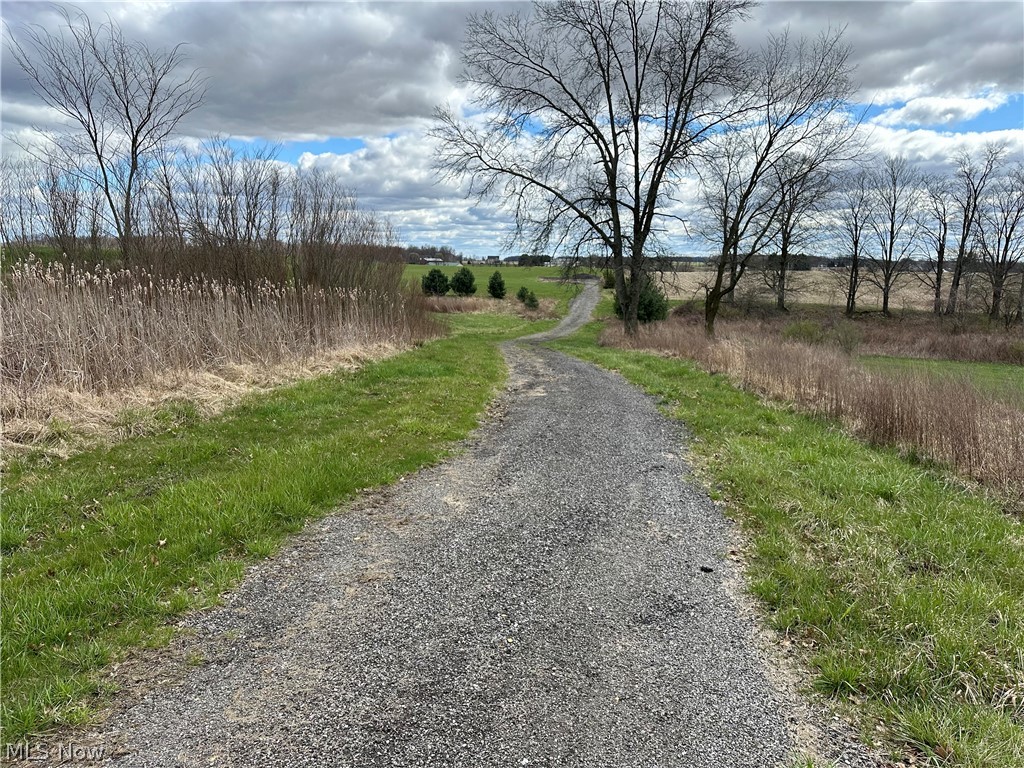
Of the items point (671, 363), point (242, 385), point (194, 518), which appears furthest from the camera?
point (671, 363)

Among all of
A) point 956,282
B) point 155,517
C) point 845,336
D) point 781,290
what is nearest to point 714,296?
point 845,336

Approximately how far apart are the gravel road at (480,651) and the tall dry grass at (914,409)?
11.8ft

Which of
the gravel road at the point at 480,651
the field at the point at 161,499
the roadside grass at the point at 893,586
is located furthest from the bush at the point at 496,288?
the gravel road at the point at 480,651

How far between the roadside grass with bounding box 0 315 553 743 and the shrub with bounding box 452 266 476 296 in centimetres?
4869

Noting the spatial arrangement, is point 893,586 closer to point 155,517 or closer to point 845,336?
point 155,517

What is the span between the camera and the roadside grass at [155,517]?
2719mm

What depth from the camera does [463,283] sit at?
55.9 m

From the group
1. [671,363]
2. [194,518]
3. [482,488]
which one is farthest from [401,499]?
[671,363]

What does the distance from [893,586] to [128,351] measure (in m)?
9.36

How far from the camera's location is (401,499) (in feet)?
16.8

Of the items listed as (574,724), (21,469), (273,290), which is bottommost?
(574,724)

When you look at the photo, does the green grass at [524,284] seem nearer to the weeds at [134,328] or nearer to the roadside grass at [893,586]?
the weeds at [134,328]

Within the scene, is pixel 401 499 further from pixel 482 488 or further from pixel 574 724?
pixel 574 724

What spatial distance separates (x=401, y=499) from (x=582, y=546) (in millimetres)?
1826
